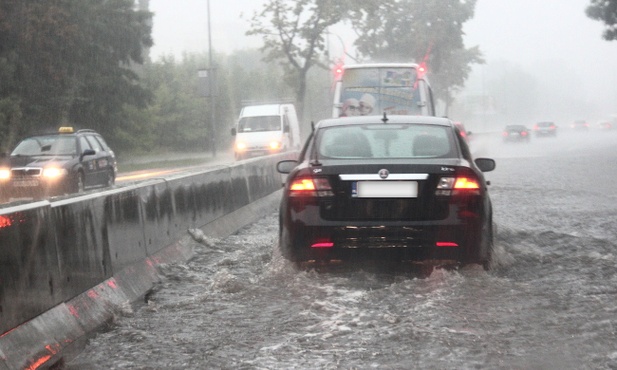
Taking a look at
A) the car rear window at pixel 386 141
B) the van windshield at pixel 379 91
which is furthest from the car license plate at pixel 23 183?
the car rear window at pixel 386 141

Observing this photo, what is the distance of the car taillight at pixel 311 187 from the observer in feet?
27.9

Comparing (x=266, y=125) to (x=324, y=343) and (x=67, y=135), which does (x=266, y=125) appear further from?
(x=324, y=343)

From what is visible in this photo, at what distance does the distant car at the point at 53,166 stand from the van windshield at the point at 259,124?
1543 cm

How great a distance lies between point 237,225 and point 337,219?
6212 mm

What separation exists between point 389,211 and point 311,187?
2.17ft

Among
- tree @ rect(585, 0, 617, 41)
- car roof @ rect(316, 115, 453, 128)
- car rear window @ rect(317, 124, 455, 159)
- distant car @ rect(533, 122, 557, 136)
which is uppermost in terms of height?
tree @ rect(585, 0, 617, 41)

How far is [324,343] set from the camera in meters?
6.15

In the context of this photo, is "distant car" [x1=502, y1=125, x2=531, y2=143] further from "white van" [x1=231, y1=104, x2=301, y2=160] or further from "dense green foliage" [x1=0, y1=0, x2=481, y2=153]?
"white van" [x1=231, y1=104, x2=301, y2=160]

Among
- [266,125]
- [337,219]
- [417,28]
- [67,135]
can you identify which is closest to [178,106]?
[417,28]

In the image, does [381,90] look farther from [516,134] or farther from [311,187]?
[516,134]

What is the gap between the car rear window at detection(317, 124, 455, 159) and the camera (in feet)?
29.2

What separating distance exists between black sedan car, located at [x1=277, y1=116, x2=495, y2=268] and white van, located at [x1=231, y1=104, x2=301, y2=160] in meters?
29.9

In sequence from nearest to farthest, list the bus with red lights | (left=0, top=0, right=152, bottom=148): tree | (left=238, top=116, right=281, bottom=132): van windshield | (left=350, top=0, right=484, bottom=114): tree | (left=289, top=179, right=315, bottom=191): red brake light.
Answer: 1. (left=289, top=179, right=315, bottom=191): red brake light
2. the bus with red lights
3. (left=0, top=0, right=152, bottom=148): tree
4. (left=238, top=116, right=281, bottom=132): van windshield
5. (left=350, top=0, right=484, bottom=114): tree

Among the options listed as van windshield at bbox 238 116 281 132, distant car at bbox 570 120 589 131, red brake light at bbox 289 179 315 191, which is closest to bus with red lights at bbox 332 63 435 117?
red brake light at bbox 289 179 315 191
